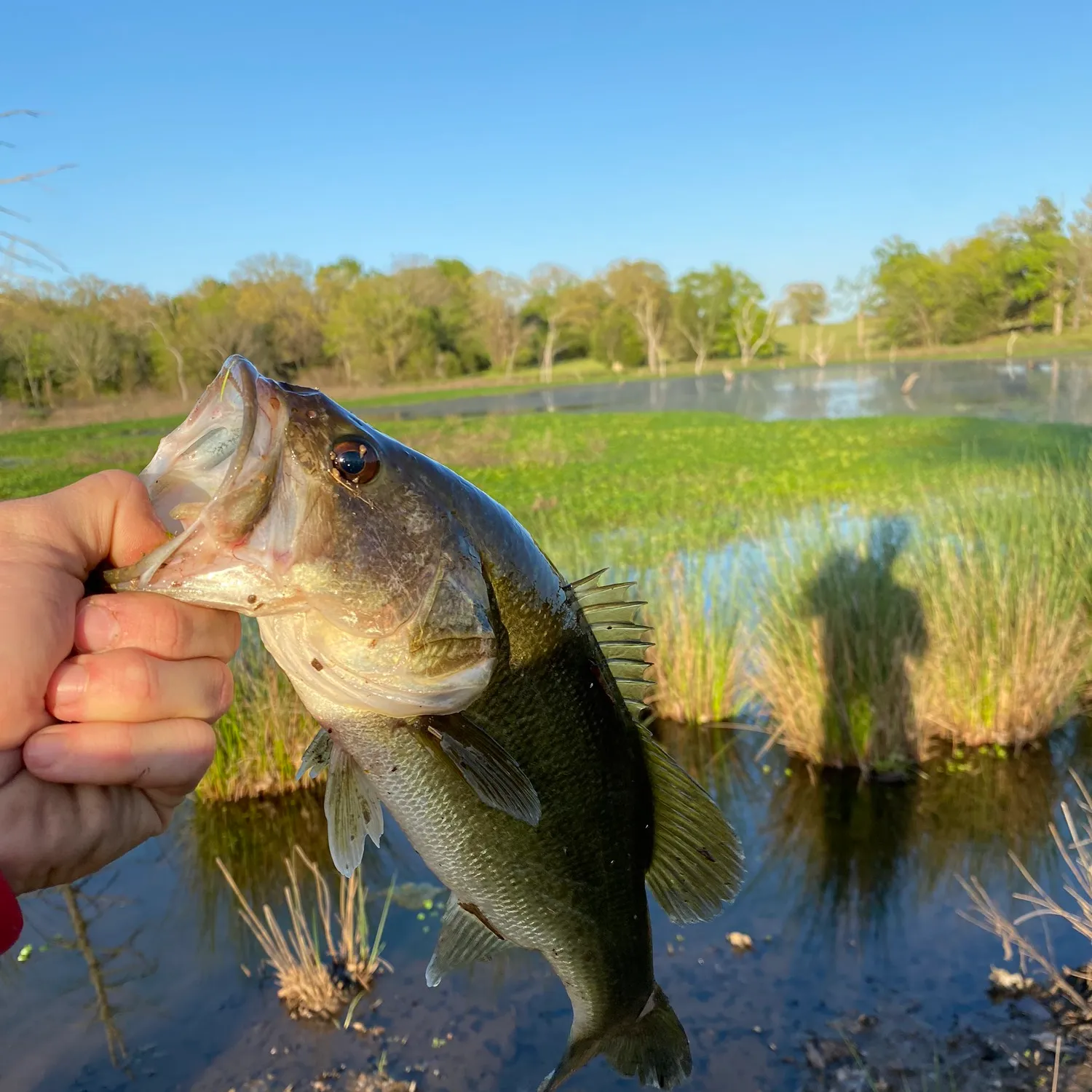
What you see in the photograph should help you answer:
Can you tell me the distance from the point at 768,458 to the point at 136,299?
37.5m

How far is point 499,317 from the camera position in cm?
8531

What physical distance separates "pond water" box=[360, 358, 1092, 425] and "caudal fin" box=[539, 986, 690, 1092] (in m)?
31.9

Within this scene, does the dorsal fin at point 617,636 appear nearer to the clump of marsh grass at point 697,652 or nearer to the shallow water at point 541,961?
the shallow water at point 541,961

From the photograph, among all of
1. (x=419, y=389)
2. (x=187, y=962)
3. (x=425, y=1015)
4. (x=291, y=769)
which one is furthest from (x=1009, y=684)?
(x=419, y=389)

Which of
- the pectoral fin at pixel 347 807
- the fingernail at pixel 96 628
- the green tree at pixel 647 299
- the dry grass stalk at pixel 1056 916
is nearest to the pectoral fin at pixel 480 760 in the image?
the pectoral fin at pixel 347 807

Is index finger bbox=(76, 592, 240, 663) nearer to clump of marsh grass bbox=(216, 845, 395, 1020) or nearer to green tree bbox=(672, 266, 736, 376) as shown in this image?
clump of marsh grass bbox=(216, 845, 395, 1020)

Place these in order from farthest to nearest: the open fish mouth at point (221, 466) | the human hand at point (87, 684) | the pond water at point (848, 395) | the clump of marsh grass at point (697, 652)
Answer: the pond water at point (848, 395), the clump of marsh grass at point (697, 652), the human hand at point (87, 684), the open fish mouth at point (221, 466)

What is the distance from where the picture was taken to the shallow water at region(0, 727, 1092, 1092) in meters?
4.53

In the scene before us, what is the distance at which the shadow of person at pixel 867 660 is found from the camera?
22.2 ft

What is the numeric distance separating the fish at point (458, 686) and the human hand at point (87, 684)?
0.15 m

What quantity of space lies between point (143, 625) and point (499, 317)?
286ft

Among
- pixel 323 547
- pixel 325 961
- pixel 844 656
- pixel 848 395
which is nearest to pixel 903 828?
pixel 844 656

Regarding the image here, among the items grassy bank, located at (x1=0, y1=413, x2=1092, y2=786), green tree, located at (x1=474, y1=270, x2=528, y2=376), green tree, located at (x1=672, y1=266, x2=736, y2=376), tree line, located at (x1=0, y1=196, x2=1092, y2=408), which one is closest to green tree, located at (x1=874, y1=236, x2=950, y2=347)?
tree line, located at (x1=0, y1=196, x2=1092, y2=408)

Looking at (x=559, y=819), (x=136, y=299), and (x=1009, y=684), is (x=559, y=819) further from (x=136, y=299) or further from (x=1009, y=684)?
(x=136, y=299)
